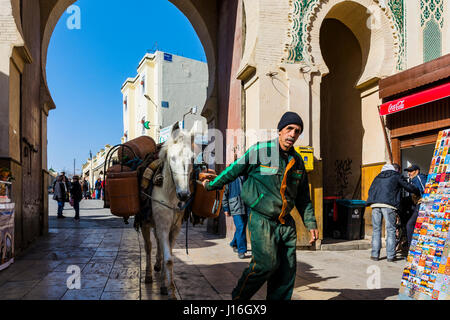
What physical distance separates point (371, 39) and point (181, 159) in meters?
7.18

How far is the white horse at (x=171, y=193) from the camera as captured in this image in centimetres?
421

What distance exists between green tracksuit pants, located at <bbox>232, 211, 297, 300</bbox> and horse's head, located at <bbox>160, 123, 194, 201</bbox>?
3.23 ft

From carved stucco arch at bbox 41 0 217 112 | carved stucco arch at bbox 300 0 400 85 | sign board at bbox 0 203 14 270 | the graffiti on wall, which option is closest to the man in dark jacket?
carved stucco arch at bbox 300 0 400 85

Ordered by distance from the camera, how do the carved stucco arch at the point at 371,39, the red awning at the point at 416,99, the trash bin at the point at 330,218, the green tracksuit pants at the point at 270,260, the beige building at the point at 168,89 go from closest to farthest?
the green tracksuit pants at the point at 270,260 → the red awning at the point at 416,99 → the carved stucco arch at the point at 371,39 → the trash bin at the point at 330,218 → the beige building at the point at 168,89

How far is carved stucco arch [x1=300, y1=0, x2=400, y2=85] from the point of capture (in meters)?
8.54

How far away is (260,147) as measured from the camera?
351cm

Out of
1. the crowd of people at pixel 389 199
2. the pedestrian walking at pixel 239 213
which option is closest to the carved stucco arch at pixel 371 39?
the crowd of people at pixel 389 199

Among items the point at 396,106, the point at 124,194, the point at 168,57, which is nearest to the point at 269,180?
the point at 124,194

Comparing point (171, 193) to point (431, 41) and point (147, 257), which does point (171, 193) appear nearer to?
point (147, 257)

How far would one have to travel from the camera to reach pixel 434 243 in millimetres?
3936

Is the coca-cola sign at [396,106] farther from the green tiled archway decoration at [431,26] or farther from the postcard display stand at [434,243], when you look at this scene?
the postcard display stand at [434,243]

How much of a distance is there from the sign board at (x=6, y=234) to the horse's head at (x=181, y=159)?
325cm

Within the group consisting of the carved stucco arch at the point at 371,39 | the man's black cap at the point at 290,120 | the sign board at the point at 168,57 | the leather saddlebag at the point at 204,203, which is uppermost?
the sign board at the point at 168,57

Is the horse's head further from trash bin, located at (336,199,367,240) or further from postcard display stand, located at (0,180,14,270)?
trash bin, located at (336,199,367,240)
